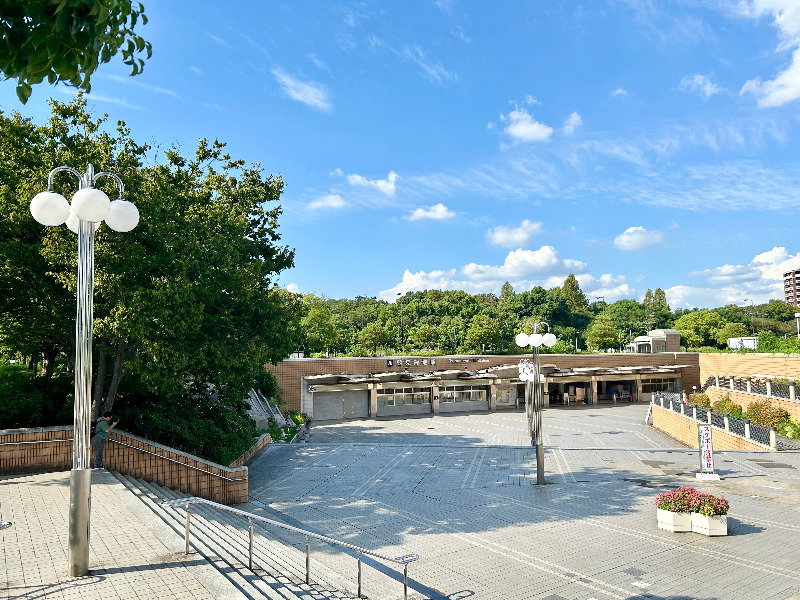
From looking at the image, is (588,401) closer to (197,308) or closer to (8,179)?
(197,308)

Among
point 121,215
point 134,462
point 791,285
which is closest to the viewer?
point 121,215

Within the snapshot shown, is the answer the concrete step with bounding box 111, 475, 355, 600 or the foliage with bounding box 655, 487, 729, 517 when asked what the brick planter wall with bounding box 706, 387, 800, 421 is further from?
the concrete step with bounding box 111, 475, 355, 600

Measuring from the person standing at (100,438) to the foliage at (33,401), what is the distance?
211 cm

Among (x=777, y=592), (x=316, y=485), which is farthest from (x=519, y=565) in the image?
(x=316, y=485)

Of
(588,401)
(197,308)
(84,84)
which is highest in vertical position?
(84,84)

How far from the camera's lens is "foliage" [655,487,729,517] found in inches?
427

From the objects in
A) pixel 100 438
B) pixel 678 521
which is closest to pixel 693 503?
pixel 678 521

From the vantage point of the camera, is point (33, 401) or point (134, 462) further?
point (33, 401)

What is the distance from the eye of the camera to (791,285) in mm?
192875

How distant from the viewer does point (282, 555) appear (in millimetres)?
9219

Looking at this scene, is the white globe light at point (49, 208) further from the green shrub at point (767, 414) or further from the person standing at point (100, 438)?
the green shrub at point (767, 414)

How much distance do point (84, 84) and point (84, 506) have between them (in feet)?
15.8

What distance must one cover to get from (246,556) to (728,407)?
2953cm

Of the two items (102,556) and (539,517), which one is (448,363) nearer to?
(539,517)
